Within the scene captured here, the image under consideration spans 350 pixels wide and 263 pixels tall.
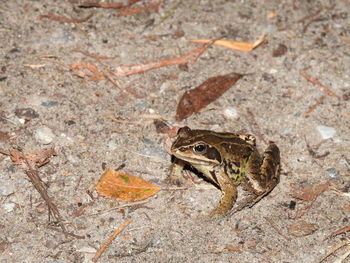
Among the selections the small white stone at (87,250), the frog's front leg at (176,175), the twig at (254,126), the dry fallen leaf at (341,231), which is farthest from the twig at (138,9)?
the dry fallen leaf at (341,231)

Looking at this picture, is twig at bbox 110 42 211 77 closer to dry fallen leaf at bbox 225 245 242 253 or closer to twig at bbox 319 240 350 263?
dry fallen leaf at bbox 225 245 242 253

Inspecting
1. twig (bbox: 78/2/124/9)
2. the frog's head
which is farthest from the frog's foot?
twig (bbox: 78/2/124/9)

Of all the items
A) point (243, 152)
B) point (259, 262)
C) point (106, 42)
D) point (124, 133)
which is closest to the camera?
point (259, 262)

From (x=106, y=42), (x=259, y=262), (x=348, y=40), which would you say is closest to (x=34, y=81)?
(x=106, y=42)

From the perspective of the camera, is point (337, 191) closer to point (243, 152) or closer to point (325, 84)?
point (243, 152)

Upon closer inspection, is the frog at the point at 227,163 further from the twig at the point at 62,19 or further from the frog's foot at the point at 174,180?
the twig at the point at 62,19

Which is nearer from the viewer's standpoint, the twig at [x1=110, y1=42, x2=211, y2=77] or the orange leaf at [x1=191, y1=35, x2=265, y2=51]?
the twig at [x1=110, y1=42, x2=211, y2=77]
